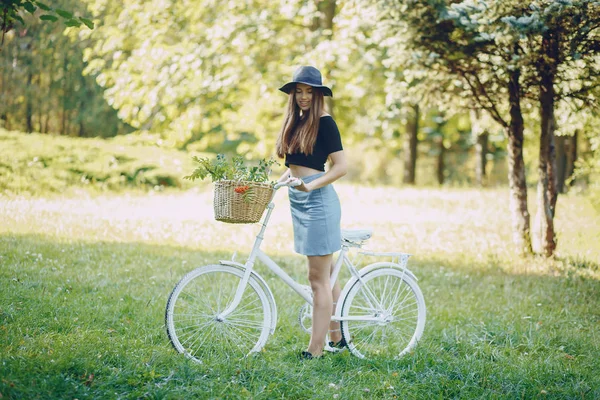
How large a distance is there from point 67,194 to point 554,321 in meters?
9.13

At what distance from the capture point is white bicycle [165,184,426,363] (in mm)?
4398

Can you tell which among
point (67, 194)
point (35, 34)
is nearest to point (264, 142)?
point (35, 34)

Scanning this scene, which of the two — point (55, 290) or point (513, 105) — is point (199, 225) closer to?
point (55, 290)

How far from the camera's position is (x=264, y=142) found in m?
19.4

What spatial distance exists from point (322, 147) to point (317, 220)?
0.52 meters

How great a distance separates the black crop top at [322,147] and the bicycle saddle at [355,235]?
1.90 ft

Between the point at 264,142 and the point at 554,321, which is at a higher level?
the point at 264,142

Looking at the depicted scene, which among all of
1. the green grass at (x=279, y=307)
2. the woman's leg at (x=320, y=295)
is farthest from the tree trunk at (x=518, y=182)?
the woman's leg at (x=320, y=295)

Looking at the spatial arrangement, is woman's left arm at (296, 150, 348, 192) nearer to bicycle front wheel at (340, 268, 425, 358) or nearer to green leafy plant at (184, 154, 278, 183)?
green leafy plant at (184, 154, 278, 183)

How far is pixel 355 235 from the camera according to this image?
4.63 m

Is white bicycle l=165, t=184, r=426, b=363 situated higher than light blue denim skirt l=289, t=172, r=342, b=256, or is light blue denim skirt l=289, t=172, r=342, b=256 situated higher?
light blue denim skirt l=289, t=172, r=342, b=256

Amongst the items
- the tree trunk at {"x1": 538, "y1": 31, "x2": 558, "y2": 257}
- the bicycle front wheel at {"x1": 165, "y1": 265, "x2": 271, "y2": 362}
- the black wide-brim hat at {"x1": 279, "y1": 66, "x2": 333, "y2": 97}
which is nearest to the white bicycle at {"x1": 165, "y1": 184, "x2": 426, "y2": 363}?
the bicycle front wheel at {"x1": 165, "y1": 265, "x2": 271, "y2": 362}

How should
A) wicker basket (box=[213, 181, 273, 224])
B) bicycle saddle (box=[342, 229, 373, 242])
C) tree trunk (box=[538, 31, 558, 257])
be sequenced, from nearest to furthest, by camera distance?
wicker basket (box=[213, 181, 273, 224]), bicycle saddle (box=[342, 229, 373, 242]), tree trunk (box=[538, 31, 558, 257])

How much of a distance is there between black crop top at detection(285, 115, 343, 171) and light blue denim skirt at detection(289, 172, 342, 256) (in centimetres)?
9
